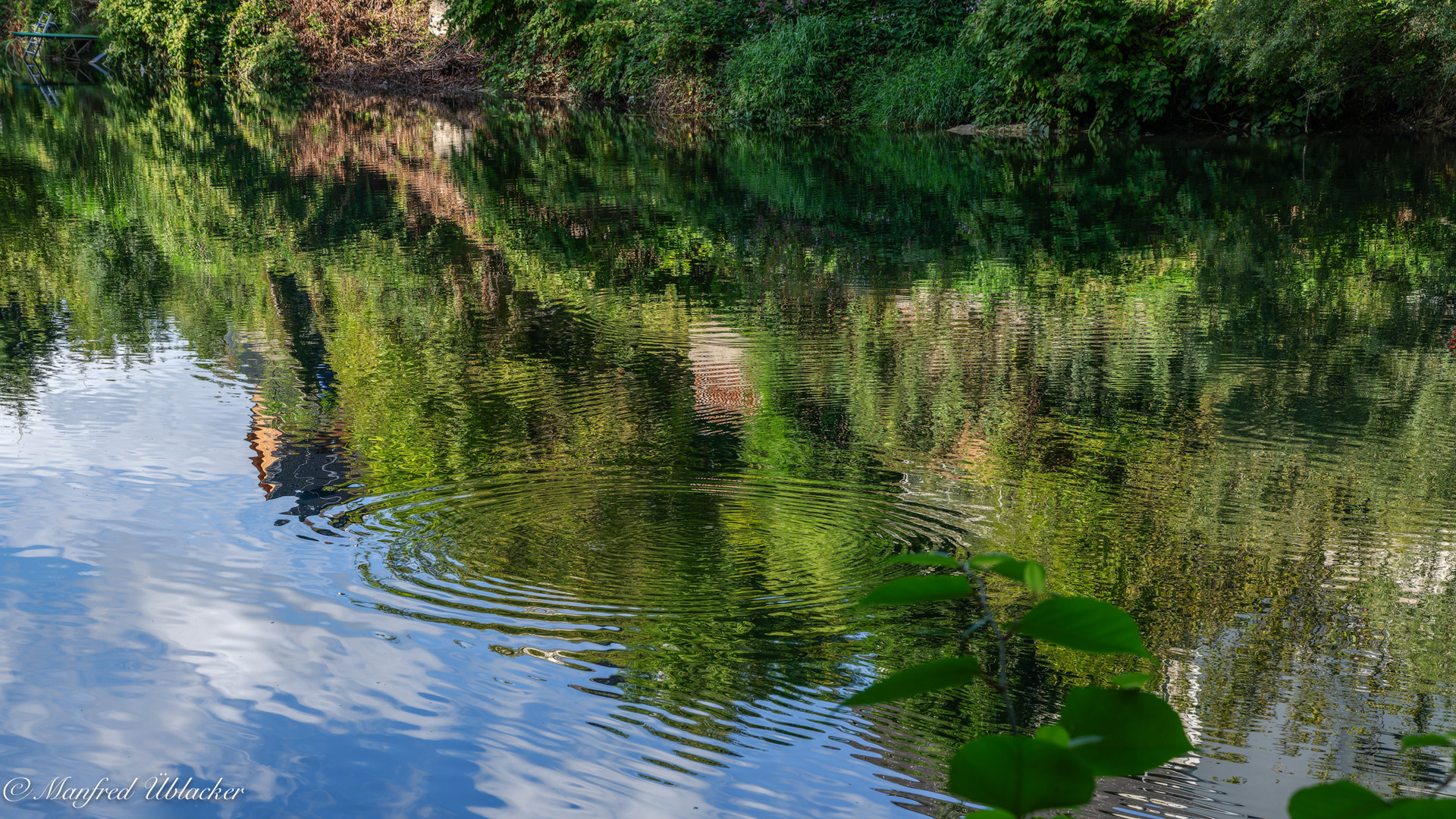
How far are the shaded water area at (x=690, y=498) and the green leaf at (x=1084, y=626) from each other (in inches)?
84.3

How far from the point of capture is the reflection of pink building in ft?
21.1

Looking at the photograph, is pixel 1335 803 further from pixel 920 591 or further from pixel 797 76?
pixel 797 76

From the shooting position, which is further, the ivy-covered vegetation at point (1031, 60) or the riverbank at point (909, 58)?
the riverbank at point (909, 58)

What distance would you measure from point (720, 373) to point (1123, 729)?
6178 millimetres

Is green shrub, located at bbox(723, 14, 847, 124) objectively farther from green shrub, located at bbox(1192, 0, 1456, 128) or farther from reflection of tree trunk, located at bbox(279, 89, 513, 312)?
green shrub, located at bbox(1192, 0, 1456, 128)

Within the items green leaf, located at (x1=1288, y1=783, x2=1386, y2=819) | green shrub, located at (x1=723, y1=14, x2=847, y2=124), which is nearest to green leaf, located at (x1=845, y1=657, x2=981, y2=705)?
green leaf, located at (x1=1288, y1=783, x2=1386, y2=819)

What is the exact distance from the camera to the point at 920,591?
0.94 m

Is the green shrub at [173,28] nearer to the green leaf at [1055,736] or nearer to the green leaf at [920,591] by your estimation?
the green leaf at [920,591]

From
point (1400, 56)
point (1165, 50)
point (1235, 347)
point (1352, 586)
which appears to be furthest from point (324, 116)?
point (1352, 586)

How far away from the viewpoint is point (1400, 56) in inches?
749

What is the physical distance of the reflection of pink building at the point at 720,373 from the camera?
6445 mm

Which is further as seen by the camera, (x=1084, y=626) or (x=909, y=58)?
(x=909, y=58)

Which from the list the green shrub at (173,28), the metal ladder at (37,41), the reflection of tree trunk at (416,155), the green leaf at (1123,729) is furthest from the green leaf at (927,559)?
the metal ladder at (37,41)

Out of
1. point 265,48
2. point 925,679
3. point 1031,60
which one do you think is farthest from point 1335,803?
point 265,48
